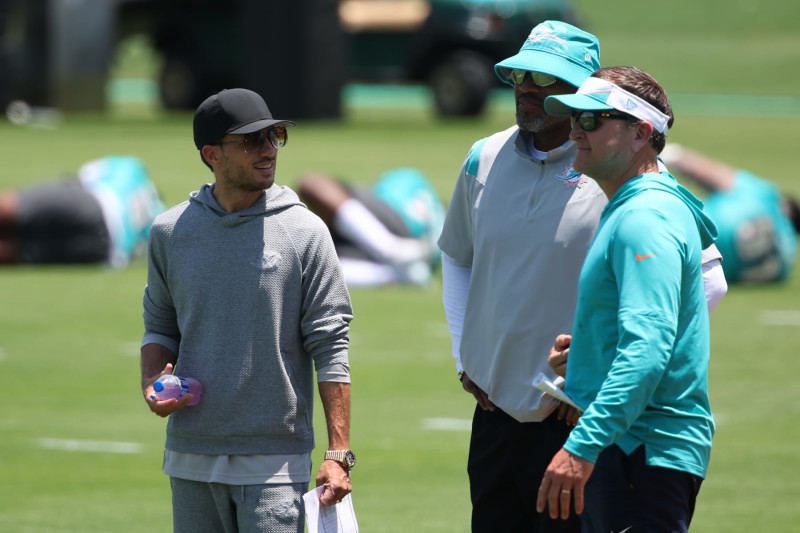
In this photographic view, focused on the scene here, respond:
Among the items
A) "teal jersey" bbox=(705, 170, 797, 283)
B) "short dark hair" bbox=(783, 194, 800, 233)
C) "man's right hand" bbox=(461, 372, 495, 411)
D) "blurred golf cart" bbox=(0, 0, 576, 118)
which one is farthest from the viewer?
"blurred golf cart" bbox=(0, 0, 576, 118)

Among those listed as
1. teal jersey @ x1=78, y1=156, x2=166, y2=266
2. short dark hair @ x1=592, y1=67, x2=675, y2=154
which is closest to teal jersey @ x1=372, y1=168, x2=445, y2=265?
teal jersey @ x1=78, y1=156, x2=166, y2=266

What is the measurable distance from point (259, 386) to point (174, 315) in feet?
1.42

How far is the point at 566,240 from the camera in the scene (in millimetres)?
4668

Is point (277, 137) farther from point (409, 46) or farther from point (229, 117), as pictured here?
point (409, 46)

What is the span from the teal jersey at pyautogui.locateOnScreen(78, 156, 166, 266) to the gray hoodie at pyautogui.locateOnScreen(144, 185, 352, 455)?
35.4ft

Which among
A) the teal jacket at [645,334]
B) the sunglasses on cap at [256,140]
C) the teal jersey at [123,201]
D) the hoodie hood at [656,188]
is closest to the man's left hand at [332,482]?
the teal jacket at [645,334]

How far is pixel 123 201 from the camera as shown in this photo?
49.8 feet

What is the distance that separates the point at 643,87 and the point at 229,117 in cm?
128

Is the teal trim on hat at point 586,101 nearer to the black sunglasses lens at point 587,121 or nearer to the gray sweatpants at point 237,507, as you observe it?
the black sunglasses lens at point 587,121

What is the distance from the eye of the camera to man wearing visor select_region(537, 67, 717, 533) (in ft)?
12.5

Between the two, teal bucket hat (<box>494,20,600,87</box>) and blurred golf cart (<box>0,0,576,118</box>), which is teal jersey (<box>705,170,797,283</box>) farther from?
blurred golf cart (<box>0,0,576,118</box>)

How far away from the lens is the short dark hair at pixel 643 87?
13.4ft

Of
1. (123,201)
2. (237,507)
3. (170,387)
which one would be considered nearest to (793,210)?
(123,201)

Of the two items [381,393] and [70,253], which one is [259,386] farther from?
[70,253]
